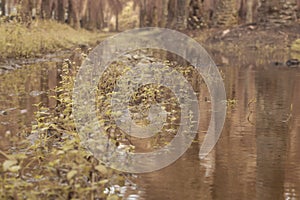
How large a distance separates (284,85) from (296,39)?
1342cm

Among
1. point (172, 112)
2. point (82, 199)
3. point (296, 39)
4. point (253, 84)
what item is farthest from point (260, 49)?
point (82, 199)

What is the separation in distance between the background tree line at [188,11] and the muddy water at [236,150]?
609 inches

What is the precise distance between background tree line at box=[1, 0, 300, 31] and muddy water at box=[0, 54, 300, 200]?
1546 cm

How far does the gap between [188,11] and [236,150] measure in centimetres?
2871

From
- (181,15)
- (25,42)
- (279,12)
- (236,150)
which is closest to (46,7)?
(181,15)

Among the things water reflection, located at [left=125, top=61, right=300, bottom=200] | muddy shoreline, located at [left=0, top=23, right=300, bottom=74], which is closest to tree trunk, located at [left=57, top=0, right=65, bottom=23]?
muddy shoreline, located at [left=0, top=23, right=300, bottom=74]

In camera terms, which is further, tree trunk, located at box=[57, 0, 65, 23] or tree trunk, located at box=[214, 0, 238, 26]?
tree trunk, located at box=[57, 0, 65, 23]

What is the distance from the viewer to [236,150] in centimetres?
670

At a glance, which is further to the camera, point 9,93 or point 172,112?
point 9,93

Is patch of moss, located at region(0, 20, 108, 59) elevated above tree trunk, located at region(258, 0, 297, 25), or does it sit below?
below

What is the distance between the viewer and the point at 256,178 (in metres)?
5.64

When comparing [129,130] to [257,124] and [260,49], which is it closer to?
[257,124]

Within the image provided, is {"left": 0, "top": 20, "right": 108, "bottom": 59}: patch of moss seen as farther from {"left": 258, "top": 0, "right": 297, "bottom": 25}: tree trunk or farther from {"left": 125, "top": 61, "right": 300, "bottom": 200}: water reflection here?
{"left": 258, "top": 0, "right": 297, "bottom": 25}: tree trunk

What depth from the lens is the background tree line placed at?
89.9ft
